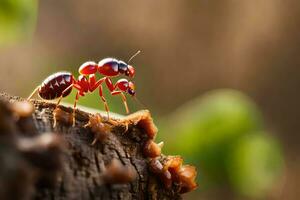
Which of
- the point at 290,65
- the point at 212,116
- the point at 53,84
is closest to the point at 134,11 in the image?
the point at 290,65

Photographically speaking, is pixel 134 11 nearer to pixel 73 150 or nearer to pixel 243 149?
pixel 243 149

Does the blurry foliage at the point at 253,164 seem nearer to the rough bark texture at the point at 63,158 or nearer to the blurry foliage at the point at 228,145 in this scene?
the blurry foliage at the point at 228,145

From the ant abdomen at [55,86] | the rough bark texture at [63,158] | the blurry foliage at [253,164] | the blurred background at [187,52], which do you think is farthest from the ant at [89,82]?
the blurred background at [187,52]

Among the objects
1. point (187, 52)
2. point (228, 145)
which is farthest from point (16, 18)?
point (187, 52)

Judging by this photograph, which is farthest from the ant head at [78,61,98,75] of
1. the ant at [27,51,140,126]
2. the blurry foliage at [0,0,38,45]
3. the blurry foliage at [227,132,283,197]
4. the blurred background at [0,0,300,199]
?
the blurred background at [0,0,300,199]

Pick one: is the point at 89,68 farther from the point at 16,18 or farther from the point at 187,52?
the point at 187,52

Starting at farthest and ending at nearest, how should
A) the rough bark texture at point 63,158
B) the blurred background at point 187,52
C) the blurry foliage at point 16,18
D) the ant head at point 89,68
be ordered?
the blurred background at point 187,52
the blurry foliage at point 16,18
the ant head at point 89,68
the rough bark texture at point 63,158

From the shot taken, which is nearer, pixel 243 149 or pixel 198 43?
pixel 243 149
